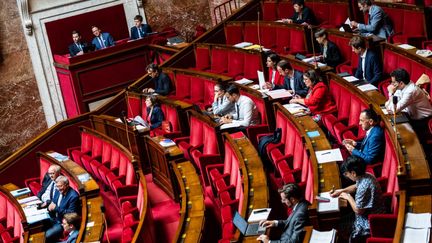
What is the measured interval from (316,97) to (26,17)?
227 cm

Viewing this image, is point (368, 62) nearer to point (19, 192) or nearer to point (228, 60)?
point (228, 60)

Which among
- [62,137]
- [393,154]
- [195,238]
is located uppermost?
[393,154]

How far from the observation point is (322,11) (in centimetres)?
392

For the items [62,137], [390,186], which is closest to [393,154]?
[390,186]

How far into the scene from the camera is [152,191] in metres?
3.14

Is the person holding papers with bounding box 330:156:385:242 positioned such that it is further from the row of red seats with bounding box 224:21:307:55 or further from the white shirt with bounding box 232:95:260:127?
the row of red seats with bounding box 224:21:307:55

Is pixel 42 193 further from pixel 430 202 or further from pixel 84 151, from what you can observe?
pixel 430 202

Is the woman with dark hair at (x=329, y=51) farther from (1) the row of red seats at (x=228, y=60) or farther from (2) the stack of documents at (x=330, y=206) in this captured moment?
(2) the stack of documents at (x=330, y=206)

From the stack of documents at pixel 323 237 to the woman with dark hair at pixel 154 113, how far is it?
5.43 feet

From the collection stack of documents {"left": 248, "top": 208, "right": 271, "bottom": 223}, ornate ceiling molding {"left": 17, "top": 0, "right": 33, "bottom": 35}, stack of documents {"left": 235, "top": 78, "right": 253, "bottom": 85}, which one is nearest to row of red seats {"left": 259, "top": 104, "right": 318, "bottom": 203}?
stack of documents {"left": 248, "top": 208, "right": 271, "bottom": 223}

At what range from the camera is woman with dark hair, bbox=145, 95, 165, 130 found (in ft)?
11.2

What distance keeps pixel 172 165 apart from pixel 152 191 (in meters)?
0.33

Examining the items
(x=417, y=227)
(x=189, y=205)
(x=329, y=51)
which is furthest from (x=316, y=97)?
(x=417, y=227)

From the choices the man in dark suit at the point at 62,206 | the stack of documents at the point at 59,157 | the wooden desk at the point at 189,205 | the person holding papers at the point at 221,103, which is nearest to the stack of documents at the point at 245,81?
the person holding papers at the point at 221,103
